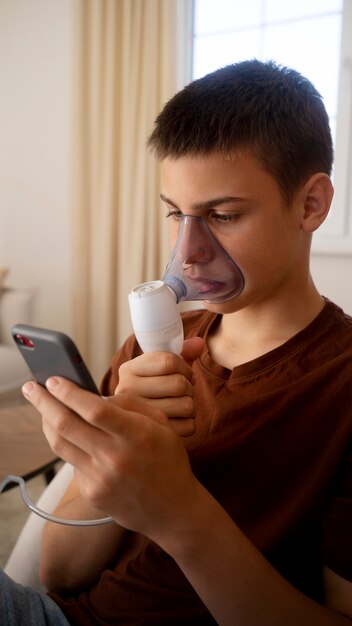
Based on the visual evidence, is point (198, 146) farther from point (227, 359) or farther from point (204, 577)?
point (204, 577)

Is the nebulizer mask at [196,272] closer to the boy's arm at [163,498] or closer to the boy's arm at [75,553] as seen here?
the boy's arm at [75,553]

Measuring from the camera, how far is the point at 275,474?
0.80 m

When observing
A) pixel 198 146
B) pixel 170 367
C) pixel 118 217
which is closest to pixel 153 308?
pixel 170 367

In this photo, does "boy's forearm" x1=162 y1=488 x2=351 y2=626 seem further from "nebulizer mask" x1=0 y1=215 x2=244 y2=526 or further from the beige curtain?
the beige curtain

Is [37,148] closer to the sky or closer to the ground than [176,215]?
closer to the sky

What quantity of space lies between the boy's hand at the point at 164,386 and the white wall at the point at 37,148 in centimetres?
298

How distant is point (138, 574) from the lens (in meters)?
0.82

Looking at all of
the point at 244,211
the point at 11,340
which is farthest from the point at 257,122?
the point at 11,340

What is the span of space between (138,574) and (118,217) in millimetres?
2563

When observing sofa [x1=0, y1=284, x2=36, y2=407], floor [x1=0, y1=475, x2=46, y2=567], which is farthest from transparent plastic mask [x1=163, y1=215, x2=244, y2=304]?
sofa [x1=0, y1=284, x2=36, y2=407]

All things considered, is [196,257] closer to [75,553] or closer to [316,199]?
[316,199]

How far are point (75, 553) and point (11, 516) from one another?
127cm

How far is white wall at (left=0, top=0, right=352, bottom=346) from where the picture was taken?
11.1ft

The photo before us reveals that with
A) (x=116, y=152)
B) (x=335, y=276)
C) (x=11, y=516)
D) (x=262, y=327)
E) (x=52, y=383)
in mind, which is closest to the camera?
(x=52, y=383)
